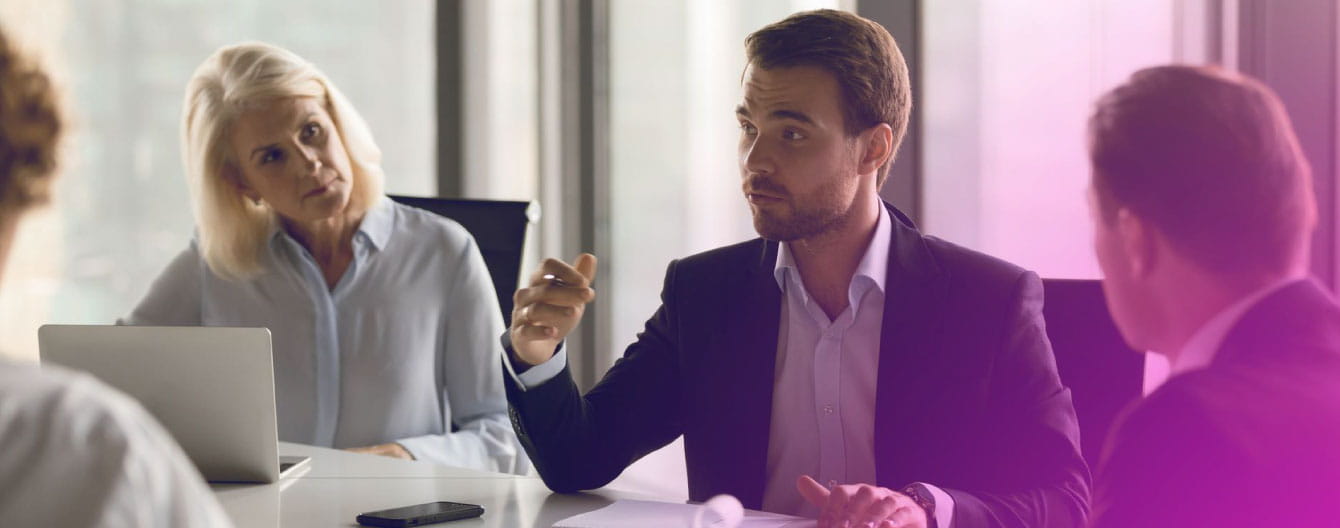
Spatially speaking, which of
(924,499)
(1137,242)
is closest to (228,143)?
(924,499)

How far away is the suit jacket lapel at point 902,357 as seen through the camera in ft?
5.80

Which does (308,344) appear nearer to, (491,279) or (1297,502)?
(491,279)

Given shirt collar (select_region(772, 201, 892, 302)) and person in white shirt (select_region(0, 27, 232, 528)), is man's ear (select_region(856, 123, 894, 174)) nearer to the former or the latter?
shirt collar (select_region(772, 201, 892, 302))

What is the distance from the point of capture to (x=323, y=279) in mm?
2613

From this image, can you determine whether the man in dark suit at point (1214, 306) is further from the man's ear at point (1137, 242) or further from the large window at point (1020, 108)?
the large window at point (1020, 108)

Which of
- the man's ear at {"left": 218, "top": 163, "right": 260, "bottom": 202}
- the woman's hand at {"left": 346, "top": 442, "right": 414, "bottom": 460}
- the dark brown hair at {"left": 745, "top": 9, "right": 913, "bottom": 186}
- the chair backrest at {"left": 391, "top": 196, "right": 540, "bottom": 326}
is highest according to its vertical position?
the dark brown hair at {"left": 745, "top": 9, "right": 913, "bottom": 186}

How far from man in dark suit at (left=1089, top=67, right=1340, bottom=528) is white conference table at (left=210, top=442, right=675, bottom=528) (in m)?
0.87

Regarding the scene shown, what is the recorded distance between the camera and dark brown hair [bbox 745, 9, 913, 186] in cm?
188

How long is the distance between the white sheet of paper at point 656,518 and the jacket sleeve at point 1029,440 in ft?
0.73

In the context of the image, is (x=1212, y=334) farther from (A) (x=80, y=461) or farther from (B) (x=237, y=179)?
(B) (x=237, y=179)

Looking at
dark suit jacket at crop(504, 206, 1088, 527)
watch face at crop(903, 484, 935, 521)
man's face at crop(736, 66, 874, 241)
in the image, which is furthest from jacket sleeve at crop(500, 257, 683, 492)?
watch face at crop(903, 484, 935, 521)

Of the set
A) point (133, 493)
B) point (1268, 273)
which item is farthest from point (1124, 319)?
point (133, 493)


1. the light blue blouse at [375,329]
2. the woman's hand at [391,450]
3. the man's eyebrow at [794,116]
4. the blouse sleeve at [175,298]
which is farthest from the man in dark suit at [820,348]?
the blouse sleeve at [175,298]

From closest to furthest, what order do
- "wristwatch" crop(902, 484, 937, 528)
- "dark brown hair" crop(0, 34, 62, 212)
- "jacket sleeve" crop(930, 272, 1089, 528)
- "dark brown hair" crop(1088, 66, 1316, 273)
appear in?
"dark brown hair" crop(0, 34, 62, 212) → "dark brown hair" crop(1088, 66, 1316, 273) → "wristwatch" crop(902, 484, 937, 528) → "jacket sleeve" crop(930, 272, 1089, 528)
